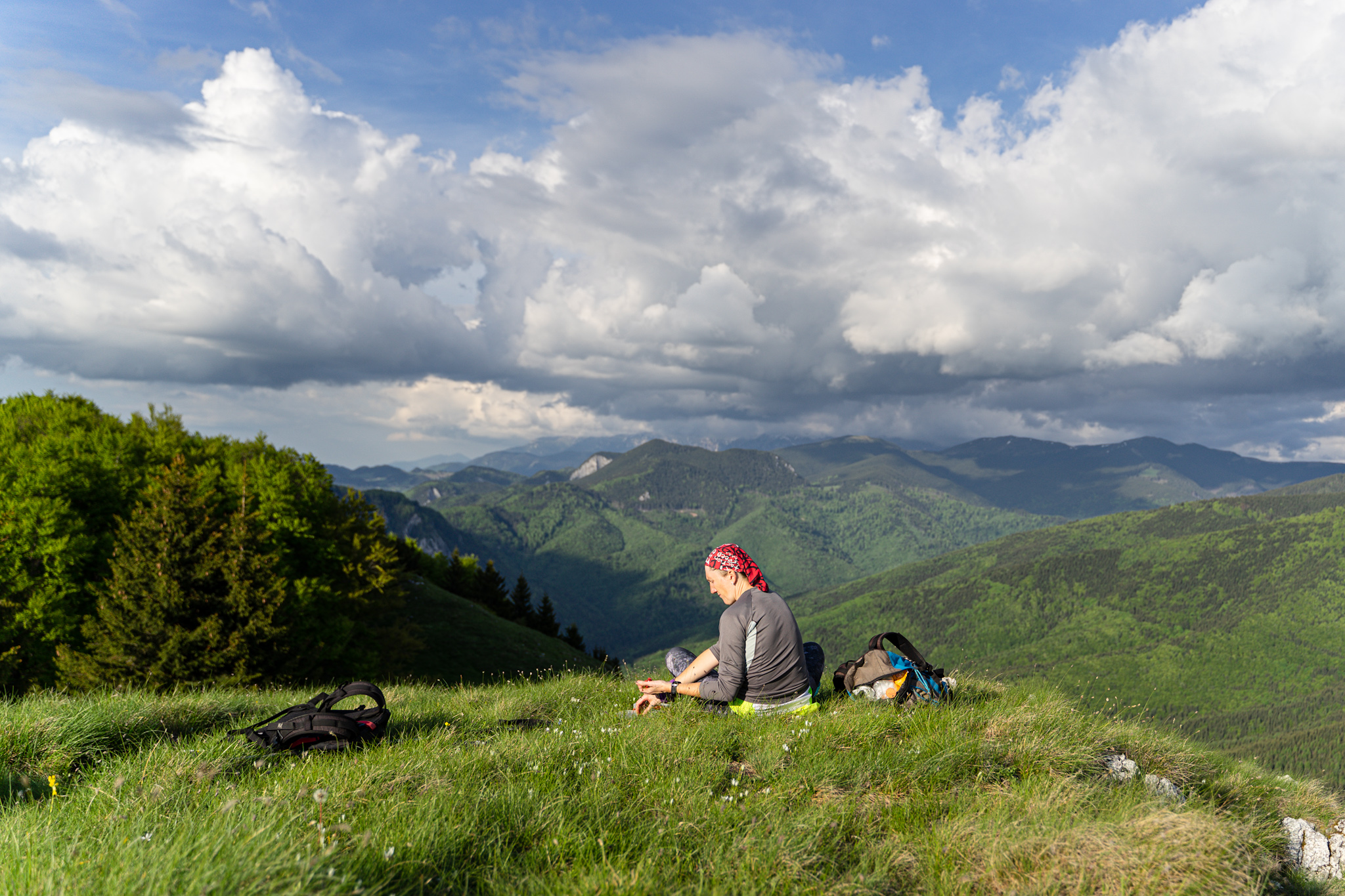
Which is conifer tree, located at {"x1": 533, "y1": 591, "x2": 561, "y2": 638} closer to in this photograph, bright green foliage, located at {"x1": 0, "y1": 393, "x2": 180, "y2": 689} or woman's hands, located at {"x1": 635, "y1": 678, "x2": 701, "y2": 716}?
bright green foliage, located at {"x1": 0, "y1": 393, "x2": 180, "y2": 689}

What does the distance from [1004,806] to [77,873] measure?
17.7 ft

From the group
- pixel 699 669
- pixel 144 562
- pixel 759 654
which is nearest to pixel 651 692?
pixel 699 669

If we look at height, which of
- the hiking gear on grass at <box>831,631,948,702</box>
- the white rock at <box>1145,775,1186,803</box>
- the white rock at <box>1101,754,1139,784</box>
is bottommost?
the white rock at <box>1145,775,1186,803</box>

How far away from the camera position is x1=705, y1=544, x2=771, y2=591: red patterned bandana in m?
7.37

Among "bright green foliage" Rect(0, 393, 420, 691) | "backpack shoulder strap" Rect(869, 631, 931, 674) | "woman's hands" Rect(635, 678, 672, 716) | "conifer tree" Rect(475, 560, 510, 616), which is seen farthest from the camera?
"conifer tree" Rect(475, 560, 510, 616)

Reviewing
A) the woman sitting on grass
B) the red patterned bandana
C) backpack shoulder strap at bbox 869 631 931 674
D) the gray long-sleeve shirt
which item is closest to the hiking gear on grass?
backpack shoulder strap at bbox 869 631 931 674

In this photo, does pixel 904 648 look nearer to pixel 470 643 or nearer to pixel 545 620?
pixel 470 643

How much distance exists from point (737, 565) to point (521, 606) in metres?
74.6

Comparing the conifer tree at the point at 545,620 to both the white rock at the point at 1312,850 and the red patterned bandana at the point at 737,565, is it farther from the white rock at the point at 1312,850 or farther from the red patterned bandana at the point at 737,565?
the white rock at the point at 1312,850

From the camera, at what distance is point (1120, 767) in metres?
5.82

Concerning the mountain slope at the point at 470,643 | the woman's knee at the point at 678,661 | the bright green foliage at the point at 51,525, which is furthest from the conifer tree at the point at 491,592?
the woman's knee at the point at 678,661

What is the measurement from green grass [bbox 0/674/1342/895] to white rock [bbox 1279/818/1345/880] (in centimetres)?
27

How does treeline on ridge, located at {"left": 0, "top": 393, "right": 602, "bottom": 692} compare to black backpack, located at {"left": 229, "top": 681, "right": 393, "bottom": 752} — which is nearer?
black backpack, located at {"left": 229, "top": 681, "right": 393, "bottom": 752}

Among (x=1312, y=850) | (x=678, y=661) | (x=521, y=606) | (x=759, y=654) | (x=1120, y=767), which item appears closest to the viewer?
(x=1312, y=850)
